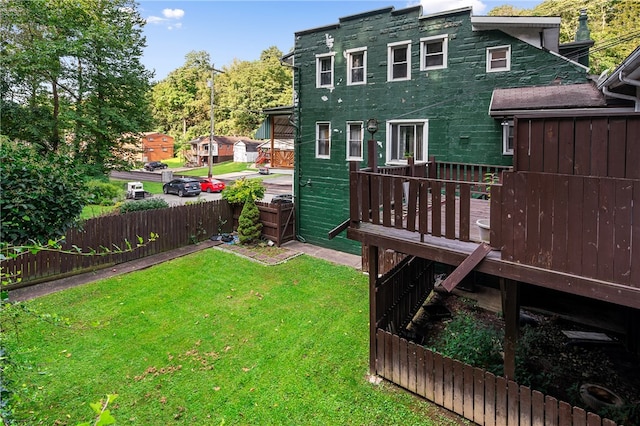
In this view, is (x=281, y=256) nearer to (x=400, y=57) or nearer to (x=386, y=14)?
(x=400, y=57)

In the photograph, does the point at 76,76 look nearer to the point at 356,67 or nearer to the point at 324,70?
the point at 324,70

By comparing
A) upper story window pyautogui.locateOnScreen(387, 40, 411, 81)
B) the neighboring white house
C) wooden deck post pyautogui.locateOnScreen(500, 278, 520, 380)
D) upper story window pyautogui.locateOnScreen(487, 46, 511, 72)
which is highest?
the neighboring white house

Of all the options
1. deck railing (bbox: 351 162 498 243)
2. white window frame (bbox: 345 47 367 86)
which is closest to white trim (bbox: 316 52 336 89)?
white window frame (bbox: 345 47 367 86)

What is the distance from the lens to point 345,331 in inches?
274

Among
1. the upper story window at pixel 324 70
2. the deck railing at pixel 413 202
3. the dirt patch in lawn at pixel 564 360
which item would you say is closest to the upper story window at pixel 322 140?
the upper story window at pixel 324 70

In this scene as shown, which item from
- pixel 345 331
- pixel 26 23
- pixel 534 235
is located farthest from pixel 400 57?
pixel 26 23

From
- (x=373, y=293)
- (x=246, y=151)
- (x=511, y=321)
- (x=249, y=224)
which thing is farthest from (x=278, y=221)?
(x=246, y=151)

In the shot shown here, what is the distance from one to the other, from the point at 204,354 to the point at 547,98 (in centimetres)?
830

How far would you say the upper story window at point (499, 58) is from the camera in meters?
9.28

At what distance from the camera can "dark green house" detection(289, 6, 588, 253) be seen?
30.1 ft

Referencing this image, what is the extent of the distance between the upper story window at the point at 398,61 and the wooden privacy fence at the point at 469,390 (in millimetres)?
8631

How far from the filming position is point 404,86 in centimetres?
1110

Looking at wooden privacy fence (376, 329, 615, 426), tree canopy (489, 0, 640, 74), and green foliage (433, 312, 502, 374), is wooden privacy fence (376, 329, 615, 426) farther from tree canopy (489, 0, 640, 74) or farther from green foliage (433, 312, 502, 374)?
tree canopy (489, 0, 640, 74)

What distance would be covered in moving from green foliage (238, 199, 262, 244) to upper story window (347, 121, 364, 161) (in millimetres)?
3847
